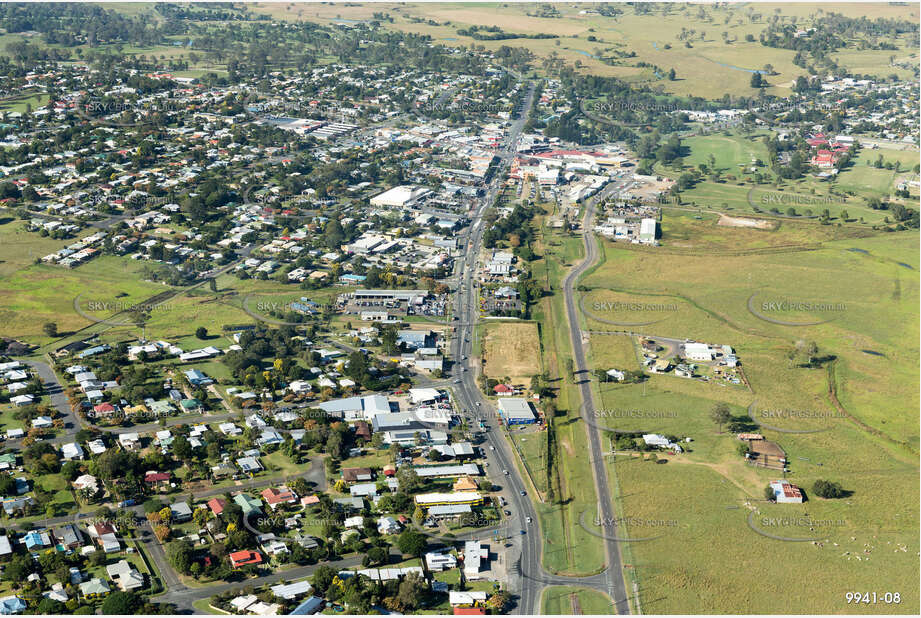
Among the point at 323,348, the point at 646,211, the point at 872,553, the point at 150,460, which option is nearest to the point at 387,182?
the point at 646,211

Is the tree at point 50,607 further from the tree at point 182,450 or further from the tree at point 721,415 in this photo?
the tree at point 721,415

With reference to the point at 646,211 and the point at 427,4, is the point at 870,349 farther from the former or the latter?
the point at 427,4

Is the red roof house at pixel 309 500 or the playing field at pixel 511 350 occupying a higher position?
the playing field at pixel 511 350

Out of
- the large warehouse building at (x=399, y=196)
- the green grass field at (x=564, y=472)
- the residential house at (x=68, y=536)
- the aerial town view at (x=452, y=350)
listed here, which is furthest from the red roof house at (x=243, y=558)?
the large warehouse building at (x=399, y=196)

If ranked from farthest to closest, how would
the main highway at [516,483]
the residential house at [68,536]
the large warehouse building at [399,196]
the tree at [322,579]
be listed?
the large warehouse building at [399,196]
the residential house at [68,536]
the main highway at [516,483]
the tree at [322,579]

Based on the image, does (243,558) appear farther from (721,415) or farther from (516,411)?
(721,415)

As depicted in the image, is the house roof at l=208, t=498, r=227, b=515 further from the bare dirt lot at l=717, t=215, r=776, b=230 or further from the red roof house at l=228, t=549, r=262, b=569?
the bare dirt lot at l=717, t=215, r=776, b=230

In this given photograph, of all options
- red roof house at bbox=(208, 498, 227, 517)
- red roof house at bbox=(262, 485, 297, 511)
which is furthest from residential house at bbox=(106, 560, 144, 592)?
red roof house at bbox=(262, 485, 297, 511)
